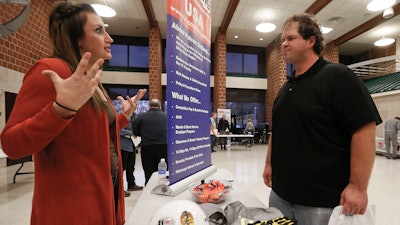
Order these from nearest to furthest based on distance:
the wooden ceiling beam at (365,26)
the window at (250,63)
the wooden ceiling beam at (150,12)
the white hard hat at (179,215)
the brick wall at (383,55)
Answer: the white hard hat at (179,215) < the wooden ceiling beam at (150,12) < the wooden ceiling beam at (365,26) < the brick wall at (383,55) < the window at (250,63)

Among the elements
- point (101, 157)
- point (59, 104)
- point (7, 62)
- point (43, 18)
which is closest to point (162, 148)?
point (101, 157)

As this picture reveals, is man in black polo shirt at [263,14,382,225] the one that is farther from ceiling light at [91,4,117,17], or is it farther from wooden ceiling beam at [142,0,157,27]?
wooden ceiling beam at [142,0,157,27]

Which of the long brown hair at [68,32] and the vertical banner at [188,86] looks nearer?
the long brown hair at [68,32]

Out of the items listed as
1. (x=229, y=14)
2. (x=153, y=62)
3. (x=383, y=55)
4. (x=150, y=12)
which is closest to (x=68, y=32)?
(x=150, y=12)

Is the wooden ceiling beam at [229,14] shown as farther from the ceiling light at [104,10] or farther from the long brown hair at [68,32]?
the long brown hair at [68,32]

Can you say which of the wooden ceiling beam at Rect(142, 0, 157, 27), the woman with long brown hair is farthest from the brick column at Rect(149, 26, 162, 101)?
the woman with long brown hair

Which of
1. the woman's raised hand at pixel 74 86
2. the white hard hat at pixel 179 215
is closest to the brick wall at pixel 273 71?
the white hard hat at pixel 179 215

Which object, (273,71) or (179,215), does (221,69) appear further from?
(179,215)

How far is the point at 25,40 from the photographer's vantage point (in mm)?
5934

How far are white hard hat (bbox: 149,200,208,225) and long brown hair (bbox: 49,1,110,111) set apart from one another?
0.52 metres

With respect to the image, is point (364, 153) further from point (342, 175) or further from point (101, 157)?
point (101, 157)

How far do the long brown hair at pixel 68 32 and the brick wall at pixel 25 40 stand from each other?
5897 mm

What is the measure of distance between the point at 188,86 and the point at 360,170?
1.05m

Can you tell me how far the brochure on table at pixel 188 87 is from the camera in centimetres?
133
